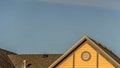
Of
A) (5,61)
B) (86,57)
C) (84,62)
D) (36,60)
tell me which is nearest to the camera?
(86,57)

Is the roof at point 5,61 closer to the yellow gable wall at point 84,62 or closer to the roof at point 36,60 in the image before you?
the roof at point 36,60

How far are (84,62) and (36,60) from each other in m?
12.3

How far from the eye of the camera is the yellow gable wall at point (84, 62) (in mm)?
45656

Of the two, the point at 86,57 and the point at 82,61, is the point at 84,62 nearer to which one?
the point at 82,61

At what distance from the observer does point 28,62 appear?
56.9 m

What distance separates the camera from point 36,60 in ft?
188

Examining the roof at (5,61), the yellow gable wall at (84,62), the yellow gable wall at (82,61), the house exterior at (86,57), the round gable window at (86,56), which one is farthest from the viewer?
the roof at (5,61)

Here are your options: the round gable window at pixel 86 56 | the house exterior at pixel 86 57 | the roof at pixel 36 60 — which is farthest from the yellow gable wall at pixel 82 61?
the roof at pixel 36 60

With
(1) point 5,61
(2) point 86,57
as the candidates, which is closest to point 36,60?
(1) point 5,61

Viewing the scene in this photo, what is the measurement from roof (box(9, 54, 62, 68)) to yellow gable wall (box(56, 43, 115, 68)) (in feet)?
30.7

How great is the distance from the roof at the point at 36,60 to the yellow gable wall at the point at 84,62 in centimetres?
936

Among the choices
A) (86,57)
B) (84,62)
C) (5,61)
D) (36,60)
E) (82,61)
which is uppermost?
(36,60)

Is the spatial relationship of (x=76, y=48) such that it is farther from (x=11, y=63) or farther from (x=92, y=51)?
(x=11, y=63)

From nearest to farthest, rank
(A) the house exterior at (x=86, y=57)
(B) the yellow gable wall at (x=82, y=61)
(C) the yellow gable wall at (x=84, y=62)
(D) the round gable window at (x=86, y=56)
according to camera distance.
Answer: (A) the house exterior at (x=86, y=57), (C) the yellow gable wall at (x=84, y=62), (B) the yellow gable wall at (x=82, y=61), (D) the round gable window at (x=86, y=56)
